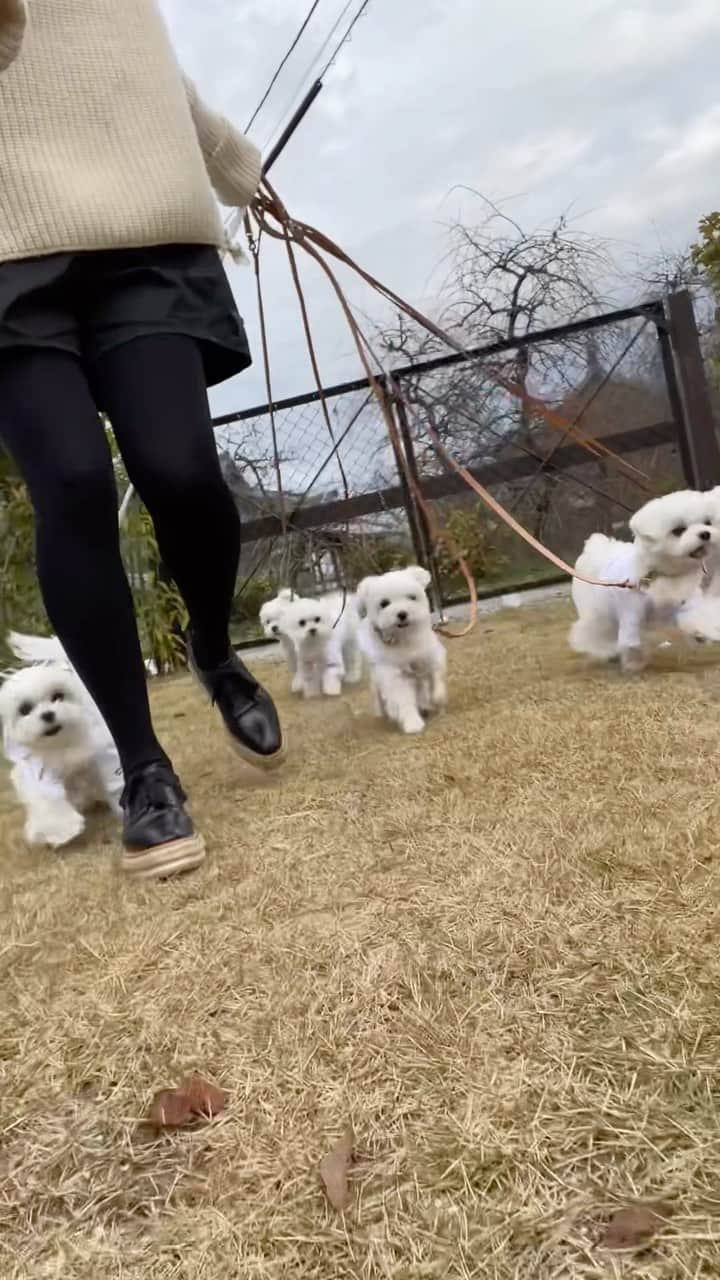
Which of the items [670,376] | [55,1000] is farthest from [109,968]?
[670,376]

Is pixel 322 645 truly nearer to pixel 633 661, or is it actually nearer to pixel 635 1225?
pixel 633 661

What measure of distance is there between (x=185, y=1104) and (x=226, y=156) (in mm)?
1442

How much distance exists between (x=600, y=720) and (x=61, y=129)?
127cm

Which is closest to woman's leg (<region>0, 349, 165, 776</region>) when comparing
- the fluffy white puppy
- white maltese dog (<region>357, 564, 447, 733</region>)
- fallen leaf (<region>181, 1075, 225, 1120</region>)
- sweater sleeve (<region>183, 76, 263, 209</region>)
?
sweater sleeve (<region>183, 76, 263, 209</region>)

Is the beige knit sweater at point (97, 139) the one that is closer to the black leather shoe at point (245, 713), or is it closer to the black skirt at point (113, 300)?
the black skirt at point (113, 300)

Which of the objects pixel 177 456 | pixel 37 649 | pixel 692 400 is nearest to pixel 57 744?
pixel 37 649

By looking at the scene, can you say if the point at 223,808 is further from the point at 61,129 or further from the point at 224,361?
the point at 61,129

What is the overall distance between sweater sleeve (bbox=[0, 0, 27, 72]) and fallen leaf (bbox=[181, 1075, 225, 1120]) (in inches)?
42.4

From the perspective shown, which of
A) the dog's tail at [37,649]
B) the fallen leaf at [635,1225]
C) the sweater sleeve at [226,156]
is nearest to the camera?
the fallen leaf at [635,1225]

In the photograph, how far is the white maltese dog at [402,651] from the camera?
85.9 inches

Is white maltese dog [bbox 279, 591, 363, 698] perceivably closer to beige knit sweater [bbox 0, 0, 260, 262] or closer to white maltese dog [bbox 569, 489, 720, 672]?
white maltese dog [bbox 569, 489, 720, 672]

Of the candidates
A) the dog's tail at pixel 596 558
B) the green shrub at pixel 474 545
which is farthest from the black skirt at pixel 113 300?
the green shrub at pixel 474 545

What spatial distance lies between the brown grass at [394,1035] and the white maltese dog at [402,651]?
757mm

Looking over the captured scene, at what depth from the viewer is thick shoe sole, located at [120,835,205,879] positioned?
1216 millimetres
